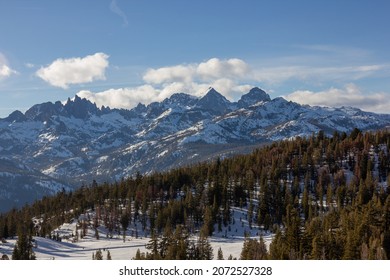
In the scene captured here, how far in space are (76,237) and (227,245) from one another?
70112 millimetres

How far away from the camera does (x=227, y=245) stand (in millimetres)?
174125

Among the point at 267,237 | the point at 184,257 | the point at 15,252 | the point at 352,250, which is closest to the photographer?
the point at 352,250

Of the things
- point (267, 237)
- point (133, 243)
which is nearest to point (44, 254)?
point (133, 243)

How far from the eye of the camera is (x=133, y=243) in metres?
187

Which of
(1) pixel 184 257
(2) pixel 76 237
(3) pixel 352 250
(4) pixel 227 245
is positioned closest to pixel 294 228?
(3) pixel 352 250

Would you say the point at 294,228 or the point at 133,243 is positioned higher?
the point at 294,228

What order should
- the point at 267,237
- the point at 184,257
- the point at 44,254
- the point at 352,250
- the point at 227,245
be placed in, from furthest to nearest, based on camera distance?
the point at 267,237 → the point at 227,245 → the point at 44,254 → the point at 184,257 → the point at 352,250

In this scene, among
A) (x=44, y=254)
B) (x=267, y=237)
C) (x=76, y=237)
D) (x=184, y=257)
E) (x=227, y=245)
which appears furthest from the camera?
(x=76, y=237)
